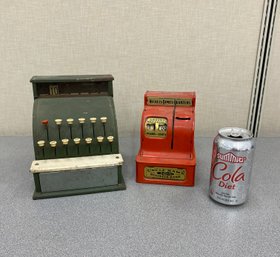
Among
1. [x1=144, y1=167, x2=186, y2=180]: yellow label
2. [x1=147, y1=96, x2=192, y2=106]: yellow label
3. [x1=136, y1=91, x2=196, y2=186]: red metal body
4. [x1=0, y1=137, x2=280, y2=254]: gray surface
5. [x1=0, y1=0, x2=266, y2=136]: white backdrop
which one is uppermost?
[x1=0, y1=0, x2=266, y2=136]: white backdrop

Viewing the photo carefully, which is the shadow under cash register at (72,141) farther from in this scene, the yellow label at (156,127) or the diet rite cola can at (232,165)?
the diet rite cola can at (232,165)

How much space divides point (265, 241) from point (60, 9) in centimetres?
118

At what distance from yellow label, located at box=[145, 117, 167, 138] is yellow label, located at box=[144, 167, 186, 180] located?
12 centimetres

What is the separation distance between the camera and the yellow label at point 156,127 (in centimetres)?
95

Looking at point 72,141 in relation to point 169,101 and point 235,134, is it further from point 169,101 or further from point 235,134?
point 235,134

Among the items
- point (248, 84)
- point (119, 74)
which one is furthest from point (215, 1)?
point (119, 74)

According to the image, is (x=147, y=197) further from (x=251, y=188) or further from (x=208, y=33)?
(x=208, y=33)

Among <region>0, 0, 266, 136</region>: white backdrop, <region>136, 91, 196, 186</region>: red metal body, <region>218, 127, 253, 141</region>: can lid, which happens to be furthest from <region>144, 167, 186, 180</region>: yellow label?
<region>0, 0, 266, 136</region>: white backdrop

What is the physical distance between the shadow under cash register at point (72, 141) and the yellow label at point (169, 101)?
0.15 metres

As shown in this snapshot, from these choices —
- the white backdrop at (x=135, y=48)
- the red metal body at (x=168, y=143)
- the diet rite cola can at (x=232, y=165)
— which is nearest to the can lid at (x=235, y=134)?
the diet rite cola can at (x=232, y=165)

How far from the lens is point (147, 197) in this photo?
897 mm

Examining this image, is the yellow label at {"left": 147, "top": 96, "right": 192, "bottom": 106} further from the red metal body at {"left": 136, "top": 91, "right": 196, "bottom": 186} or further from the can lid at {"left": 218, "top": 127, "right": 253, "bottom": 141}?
the can lid at {"left": 218, "top": 127, "right": 253, "bottom": 141}

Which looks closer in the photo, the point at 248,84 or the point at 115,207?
the point at 115,207

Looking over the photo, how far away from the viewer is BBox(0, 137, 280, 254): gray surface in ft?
2.26
